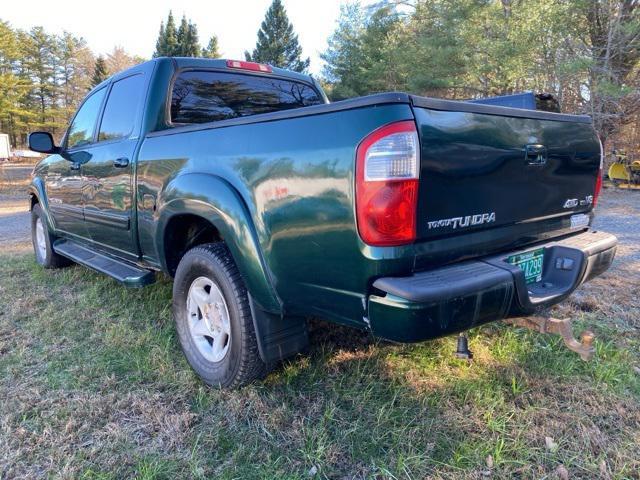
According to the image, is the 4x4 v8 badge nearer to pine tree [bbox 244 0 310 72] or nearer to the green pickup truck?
the green pickup truck

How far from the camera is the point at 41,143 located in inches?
Answer: 163

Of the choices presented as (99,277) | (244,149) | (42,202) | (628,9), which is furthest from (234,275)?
(628,9)

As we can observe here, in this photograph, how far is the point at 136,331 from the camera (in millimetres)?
3408

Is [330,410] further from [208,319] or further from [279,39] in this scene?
[279,39]

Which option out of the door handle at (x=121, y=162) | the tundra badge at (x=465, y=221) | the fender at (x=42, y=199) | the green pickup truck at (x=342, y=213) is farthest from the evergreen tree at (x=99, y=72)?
the tundra badge at (x=465, y=221)

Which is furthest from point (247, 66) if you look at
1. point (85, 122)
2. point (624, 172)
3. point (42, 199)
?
point (624, 172)

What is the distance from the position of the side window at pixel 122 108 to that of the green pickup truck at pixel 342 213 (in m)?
0.03

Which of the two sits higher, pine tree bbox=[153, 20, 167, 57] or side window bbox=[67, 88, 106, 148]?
pine tree bbox=[153, 20, 167, 57]

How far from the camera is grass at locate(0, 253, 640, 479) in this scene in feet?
6.71

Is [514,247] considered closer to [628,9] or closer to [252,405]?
[252,405]

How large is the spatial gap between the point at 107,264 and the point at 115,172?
81cm

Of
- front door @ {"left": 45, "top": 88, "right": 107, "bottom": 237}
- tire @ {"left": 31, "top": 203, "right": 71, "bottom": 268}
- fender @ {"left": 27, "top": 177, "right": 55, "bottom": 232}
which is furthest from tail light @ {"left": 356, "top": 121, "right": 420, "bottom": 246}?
tire @ {"left": 31, "top": 203, "right": 71, "bottom": 268}

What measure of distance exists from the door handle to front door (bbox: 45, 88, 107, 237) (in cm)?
63

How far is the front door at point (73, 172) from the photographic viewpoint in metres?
4.06
